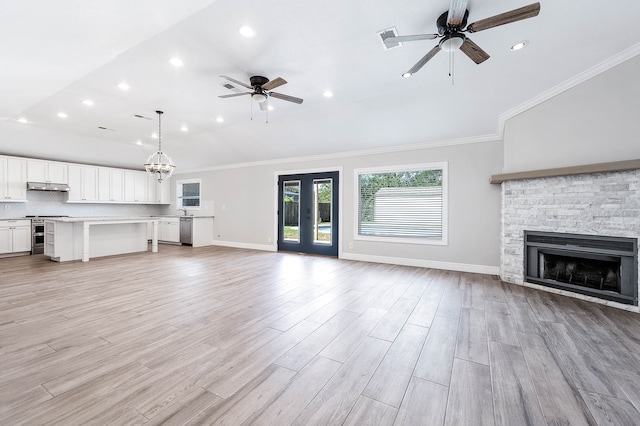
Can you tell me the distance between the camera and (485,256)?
490cm

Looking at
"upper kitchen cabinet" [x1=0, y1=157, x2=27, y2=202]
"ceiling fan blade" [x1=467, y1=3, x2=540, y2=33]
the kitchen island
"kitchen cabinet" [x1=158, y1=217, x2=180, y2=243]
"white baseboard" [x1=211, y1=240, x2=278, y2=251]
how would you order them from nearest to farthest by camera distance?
"ceiling fan blade" [x1=467, y1=3, x2=540, y2=33] < the kitchen island < "upper kitchen cabinet" [x1=0, y1=157, x2=27, y2=202] < "white baseboard" [x1=211, y1=240, x2=278, y2=251] < "kitchen cabinet" [x1=158, y1=217, x2=180, y2=243]

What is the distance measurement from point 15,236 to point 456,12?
956cm

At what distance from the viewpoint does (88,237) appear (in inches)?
232

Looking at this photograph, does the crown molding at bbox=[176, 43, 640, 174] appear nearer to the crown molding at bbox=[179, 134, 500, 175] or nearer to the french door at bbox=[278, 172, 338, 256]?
the crown molding at bbox=[179, 134, 500, 175]

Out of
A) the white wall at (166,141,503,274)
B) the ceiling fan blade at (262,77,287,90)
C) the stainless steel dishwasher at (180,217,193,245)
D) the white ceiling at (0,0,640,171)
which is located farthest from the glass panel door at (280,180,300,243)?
the ceiling fan blade at (262,77,287,90)

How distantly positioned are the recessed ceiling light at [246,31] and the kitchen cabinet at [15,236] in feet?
25.4

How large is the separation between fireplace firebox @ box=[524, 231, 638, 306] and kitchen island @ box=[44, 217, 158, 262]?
807 centimetres

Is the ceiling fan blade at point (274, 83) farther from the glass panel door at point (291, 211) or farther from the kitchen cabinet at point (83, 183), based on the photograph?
the kitchen cabinet at point (83, 183)

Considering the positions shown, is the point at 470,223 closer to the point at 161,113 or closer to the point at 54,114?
the point at 161,113

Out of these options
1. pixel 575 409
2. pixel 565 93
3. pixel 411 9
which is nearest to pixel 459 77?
pixel 565 93

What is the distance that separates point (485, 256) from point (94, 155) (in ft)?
33.2

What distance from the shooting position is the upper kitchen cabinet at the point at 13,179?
21.3ft

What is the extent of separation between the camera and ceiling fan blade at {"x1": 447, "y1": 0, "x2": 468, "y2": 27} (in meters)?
1.96

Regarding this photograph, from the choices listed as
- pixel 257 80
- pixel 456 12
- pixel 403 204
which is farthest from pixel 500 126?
pixel 257 80
